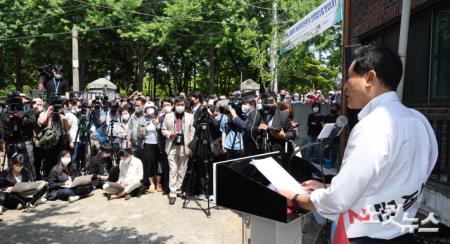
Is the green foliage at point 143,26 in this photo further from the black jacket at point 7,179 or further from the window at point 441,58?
the window at point 441,58

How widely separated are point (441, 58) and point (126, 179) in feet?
18.6

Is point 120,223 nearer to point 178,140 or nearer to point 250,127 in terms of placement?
point 178,140

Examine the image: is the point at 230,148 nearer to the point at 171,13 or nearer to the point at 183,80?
the point at 171,13

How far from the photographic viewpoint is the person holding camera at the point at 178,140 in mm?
7254

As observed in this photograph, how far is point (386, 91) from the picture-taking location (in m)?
1.74

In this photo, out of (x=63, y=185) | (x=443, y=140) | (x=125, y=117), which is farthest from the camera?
(x=125, y=117)

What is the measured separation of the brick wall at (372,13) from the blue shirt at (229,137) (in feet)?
9.92

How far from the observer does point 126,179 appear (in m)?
7.61

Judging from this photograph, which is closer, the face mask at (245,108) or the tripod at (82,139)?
the face mask at (245,108)

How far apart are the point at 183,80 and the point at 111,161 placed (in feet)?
98.5

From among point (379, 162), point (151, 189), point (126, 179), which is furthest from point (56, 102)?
point (379, 162)

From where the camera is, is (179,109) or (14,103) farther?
(14,103)

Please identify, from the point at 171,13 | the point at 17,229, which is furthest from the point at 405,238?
the point at 171,13

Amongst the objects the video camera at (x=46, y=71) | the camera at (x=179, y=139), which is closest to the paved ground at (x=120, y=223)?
the camera at (x=179, y=139)
